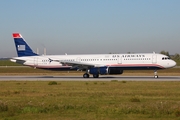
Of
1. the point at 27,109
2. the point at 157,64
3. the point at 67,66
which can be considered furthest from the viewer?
the point at 67,66

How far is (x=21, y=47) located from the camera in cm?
5588

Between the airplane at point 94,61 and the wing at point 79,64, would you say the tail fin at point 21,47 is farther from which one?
the wing at point 79,64

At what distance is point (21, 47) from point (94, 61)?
13005mm

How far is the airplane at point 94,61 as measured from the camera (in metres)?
48.5

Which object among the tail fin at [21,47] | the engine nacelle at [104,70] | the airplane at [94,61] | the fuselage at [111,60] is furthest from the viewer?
the tail fin at [21,47]

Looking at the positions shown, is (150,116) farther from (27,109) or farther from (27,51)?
(27,51)

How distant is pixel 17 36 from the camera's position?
5606cm

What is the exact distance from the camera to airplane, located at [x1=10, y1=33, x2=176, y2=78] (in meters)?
48.5

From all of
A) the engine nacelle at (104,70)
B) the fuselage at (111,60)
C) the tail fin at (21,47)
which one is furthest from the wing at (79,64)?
the tail fin at (21,47)

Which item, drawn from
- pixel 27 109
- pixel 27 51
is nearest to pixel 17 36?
pixel 27 51

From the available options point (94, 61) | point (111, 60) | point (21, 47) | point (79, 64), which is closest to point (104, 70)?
point (111, 60)

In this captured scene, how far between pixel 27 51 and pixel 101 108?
135 feet

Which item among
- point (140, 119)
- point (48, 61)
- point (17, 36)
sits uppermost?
point (17, 36)

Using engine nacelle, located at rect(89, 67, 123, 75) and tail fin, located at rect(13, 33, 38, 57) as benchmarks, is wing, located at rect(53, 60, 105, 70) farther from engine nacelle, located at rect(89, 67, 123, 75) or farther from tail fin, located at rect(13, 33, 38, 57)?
tail fin, located at rect(13, 33, 38, 57)
